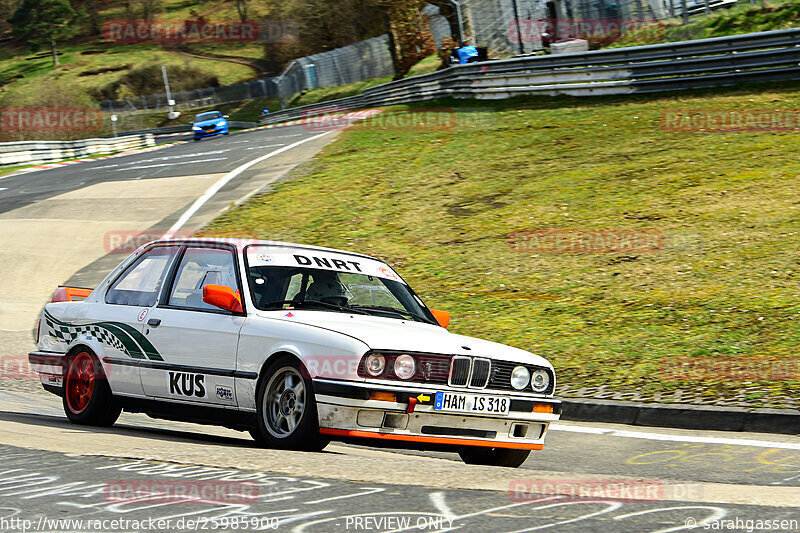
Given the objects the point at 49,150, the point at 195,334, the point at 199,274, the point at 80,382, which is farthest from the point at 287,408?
the point at 49,150

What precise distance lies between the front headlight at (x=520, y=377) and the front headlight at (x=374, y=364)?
3.21 feet

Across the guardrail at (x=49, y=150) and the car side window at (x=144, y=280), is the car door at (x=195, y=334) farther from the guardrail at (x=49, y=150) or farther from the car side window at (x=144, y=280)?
the guardrail at (x=49, y=150)

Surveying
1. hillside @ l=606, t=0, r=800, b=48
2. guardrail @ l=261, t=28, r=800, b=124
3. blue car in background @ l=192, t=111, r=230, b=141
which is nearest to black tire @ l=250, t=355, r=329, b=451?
guardrail @ l=261, t=28, r=800, b=124

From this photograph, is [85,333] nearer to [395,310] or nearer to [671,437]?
[395,310]

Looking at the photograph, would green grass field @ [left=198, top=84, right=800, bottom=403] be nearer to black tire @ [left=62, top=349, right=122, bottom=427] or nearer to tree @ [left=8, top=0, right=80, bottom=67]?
black tire @ [left=62, top=349, right=122, bottom=427]

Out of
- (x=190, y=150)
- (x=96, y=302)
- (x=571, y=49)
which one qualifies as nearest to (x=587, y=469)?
(x=96, y=302)

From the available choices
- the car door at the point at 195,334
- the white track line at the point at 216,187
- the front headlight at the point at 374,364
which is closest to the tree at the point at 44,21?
the white track line at the point at 216,187

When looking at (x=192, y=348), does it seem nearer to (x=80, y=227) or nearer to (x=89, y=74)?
(x=80, y=227)

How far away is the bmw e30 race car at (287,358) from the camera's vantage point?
20.0 ft

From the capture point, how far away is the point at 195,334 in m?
6.95

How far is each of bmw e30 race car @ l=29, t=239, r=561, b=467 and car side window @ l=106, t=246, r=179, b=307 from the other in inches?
0.5

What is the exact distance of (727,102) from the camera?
20578 millimetres

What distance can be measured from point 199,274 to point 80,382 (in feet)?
4.60

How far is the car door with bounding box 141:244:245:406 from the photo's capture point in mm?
6715
